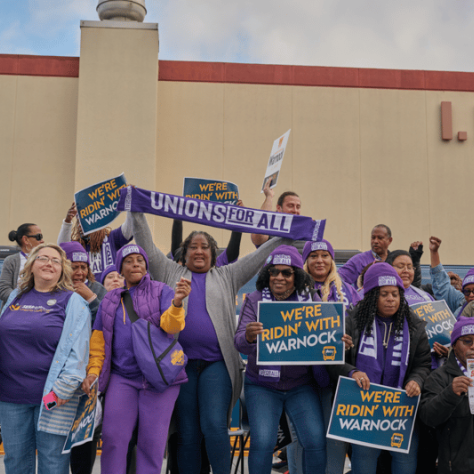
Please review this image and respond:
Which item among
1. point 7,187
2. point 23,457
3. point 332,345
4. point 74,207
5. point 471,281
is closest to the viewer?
point 23,457

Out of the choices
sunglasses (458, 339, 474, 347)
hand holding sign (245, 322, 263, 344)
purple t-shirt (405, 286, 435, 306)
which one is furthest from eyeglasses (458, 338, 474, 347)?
hand holding sign (245, 322, 263, 344)

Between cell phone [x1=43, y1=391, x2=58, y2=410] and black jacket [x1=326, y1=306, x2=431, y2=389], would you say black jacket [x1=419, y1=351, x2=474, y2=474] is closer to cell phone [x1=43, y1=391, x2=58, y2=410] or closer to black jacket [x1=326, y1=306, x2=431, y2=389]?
black jacket [x1=326, y1=306, x2=431, y2=389]

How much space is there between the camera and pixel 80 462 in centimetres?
409

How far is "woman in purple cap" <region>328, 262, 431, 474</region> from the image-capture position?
156 inches

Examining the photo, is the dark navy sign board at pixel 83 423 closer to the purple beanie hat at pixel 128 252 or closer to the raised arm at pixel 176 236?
the purple beanie hat at pixel 128 252

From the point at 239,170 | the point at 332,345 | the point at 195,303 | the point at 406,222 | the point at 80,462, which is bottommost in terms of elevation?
the point at 80,462

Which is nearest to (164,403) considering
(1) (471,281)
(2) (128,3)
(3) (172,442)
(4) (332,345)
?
(3) (172,442)

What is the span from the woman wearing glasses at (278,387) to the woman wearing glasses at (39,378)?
117cm

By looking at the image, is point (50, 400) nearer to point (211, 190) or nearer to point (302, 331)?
point (302, 331)

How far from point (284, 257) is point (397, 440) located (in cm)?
150

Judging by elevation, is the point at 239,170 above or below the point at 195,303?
above

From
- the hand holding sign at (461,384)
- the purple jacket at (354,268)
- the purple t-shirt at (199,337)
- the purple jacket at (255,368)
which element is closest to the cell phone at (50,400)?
the purple t-shirt at (199,337)

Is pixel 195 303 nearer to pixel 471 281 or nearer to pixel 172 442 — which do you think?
pixel 172 442

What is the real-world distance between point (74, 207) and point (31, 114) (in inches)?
301
